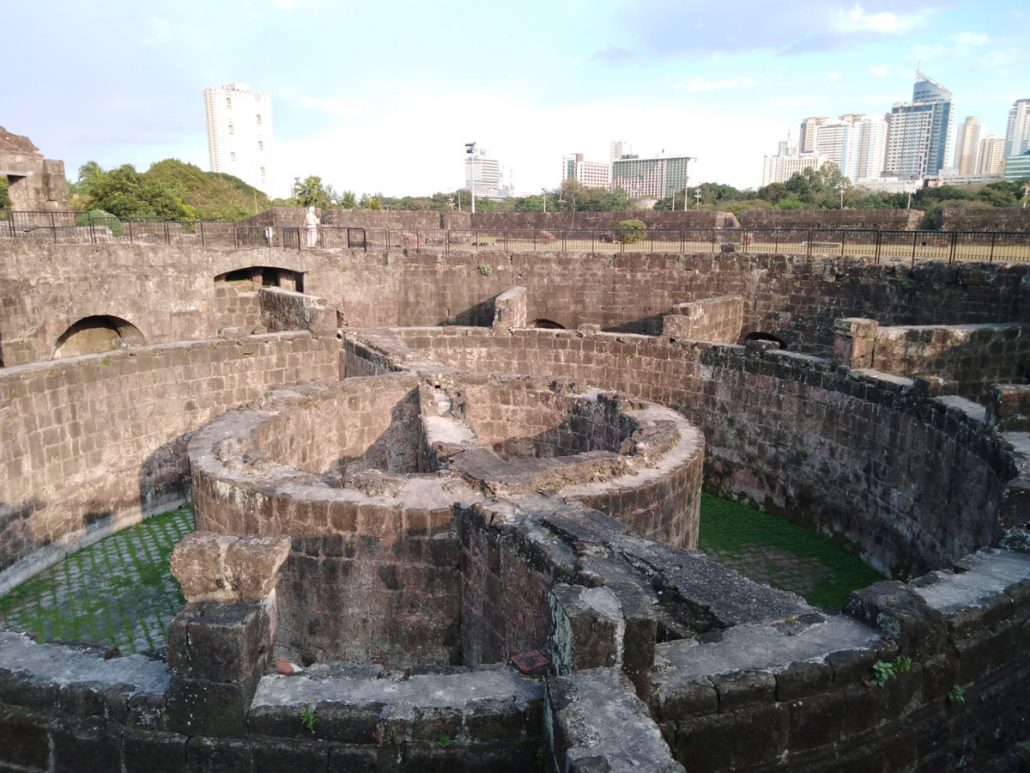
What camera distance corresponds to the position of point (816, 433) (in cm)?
1148

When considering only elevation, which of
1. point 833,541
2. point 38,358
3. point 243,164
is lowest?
point 833,541

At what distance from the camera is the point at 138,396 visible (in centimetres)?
1180

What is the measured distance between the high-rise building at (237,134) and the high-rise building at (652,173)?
64490 mm

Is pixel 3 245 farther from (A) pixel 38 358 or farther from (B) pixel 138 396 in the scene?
(B) pixel 138 396

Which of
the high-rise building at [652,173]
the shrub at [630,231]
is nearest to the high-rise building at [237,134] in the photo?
the high-rise building at [652,173]

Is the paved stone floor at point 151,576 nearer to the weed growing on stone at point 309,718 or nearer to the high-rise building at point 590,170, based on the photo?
the weed growing on stone at point 309,718

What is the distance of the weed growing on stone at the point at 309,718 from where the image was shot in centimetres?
400

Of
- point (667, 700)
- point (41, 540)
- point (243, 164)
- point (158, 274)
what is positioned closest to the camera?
point (667, 700)

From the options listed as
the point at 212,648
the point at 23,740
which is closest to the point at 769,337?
the point at 212,648

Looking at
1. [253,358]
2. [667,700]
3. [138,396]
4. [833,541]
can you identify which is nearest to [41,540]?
[138,396]

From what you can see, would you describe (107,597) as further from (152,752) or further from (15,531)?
(152,752)

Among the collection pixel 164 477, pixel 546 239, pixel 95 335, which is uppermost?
pixel 546 239

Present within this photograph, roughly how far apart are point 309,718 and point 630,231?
2336 cm

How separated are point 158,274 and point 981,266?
54.4ft
